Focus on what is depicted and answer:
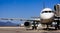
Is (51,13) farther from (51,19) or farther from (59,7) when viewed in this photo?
(59,7)

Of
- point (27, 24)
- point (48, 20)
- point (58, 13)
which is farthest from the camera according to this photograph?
point (58, 13)

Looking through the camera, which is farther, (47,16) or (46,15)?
(46,15)

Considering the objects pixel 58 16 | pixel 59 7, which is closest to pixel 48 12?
pixel 58 16

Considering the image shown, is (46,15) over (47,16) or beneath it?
over

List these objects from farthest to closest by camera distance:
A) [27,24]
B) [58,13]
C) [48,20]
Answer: [58,13]
[27,24]
[48,20]

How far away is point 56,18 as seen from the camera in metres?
32.8

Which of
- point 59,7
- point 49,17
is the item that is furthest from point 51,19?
point 59,7

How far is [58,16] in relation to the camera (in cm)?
3222

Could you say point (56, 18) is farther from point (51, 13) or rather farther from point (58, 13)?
point (51, 13)

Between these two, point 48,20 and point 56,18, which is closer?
point 48,20

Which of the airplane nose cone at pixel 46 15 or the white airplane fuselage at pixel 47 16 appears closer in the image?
the white airplane fuselage at pixel 47 16

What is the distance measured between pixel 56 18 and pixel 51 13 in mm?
3907

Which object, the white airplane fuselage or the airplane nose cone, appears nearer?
the white airplane fuselage

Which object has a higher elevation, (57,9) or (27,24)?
(57,9)
